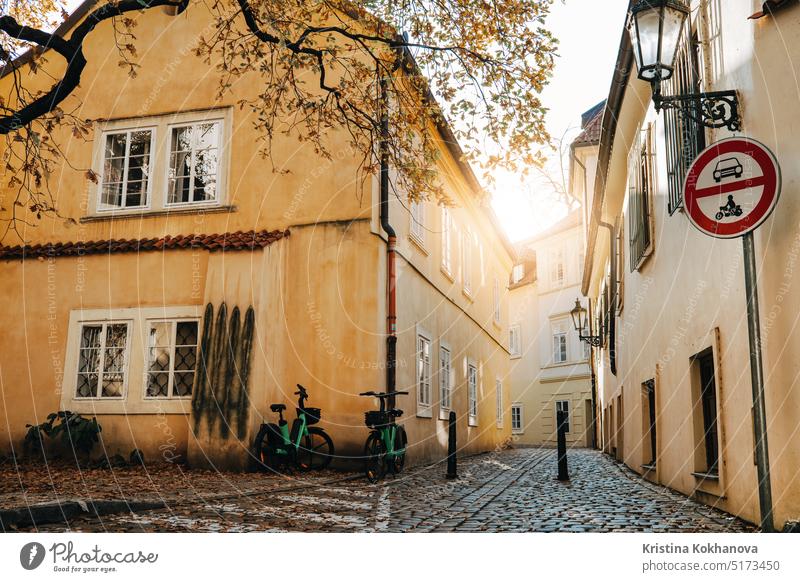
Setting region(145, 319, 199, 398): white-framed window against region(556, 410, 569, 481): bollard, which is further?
region(145, 319, 199, 398): white-framed window

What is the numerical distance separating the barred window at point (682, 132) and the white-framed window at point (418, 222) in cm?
634

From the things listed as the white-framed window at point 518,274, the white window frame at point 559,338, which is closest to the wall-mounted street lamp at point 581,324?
the white window frame at point 559,338

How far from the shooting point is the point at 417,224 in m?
13.7

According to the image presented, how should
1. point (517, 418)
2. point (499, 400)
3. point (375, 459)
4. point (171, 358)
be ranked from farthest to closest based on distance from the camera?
point (517, 418) → point (499, 400) → point (171, 358) → point (375, 459)

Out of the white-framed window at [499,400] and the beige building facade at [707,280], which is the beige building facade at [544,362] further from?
the beige building facade at [707,280]

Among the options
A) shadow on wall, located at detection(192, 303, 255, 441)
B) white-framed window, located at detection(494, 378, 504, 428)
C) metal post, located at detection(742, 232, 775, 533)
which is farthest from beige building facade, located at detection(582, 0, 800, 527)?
white-framed window, located at detection(494, 378, 504, 428)

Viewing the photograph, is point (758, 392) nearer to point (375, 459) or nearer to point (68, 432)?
point (375, 459)

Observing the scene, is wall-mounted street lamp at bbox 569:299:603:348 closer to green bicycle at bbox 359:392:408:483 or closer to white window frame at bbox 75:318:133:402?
green bicycle at bbox 359:392:408:483

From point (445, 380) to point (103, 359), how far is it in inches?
261

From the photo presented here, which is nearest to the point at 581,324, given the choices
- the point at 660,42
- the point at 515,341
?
the point at 515,341

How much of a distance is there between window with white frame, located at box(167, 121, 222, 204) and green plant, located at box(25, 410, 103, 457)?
11.5 ft

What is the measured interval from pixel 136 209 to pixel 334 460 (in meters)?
5.02

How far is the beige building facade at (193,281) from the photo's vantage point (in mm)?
10516

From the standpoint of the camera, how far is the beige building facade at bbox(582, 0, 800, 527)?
427 cm
